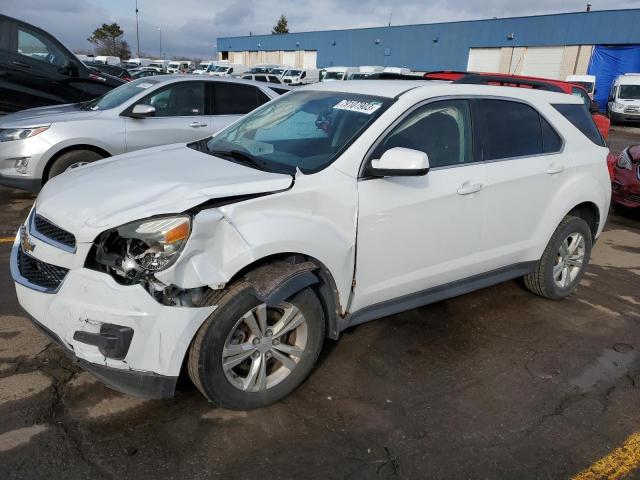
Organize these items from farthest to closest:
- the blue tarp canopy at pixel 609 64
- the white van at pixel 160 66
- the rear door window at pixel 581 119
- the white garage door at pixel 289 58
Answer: the white garage door at pixel 289 58, the white van at pixel 160 66, the blue tarp canopy at pixel 609 64, the rear door window at pixel 581 119

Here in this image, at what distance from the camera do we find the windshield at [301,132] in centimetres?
313

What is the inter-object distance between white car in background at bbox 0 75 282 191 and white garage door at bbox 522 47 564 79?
105 feet

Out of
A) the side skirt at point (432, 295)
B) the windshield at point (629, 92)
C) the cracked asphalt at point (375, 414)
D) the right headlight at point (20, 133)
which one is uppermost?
the windshield at point (629, 92)

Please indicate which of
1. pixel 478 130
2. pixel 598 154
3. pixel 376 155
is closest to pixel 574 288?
pixel 598 154

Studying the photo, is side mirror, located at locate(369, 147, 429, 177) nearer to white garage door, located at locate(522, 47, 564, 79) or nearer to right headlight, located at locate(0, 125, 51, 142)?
right headlight, located at locate(0, 125, 51, 142)

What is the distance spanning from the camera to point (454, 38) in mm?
38812

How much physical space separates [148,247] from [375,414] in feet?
4.97

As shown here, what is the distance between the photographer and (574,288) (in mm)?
4715

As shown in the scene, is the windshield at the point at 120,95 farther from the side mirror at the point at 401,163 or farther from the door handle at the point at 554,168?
the door handle at the point at 554,168

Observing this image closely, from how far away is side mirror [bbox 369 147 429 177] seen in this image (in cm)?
287

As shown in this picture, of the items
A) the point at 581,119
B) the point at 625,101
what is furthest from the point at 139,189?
the point at 625,101

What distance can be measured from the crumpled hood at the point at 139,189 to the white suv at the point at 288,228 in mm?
11

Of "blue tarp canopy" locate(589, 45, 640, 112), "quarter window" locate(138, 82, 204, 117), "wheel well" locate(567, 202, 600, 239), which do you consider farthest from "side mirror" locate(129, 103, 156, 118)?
"blue tarp canopy" locate(589, 45, 640, 112)

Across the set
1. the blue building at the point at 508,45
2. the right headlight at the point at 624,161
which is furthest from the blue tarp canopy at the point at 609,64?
the right headlight at the point at 624,161
